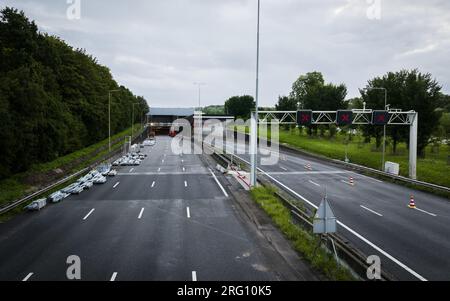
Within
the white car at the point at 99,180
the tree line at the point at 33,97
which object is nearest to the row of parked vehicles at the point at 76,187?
the white car at the point at 99,180

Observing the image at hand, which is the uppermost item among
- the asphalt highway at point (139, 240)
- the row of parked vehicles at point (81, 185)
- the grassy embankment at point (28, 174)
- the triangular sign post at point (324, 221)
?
the triangular sign post at point (324, 221)

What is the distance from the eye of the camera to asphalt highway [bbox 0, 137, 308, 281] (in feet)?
40.4

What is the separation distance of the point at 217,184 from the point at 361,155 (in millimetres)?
24822

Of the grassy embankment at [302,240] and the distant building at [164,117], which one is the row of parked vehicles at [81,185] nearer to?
the grassy embankment at [302,240]

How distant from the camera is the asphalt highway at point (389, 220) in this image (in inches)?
521

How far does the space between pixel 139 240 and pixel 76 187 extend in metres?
13.9

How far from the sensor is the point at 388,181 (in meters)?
32.7

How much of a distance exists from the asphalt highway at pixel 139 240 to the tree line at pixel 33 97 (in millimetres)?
8000

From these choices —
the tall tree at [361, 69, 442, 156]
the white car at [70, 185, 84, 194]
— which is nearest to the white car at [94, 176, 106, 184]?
the white car at [70, 185, 84, 194]

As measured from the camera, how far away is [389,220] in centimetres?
1916

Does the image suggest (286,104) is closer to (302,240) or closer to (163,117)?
(302,240)

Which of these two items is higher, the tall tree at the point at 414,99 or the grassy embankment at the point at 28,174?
the tall tree at the point at 414,99

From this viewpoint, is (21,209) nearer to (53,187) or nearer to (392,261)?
(53,187)
